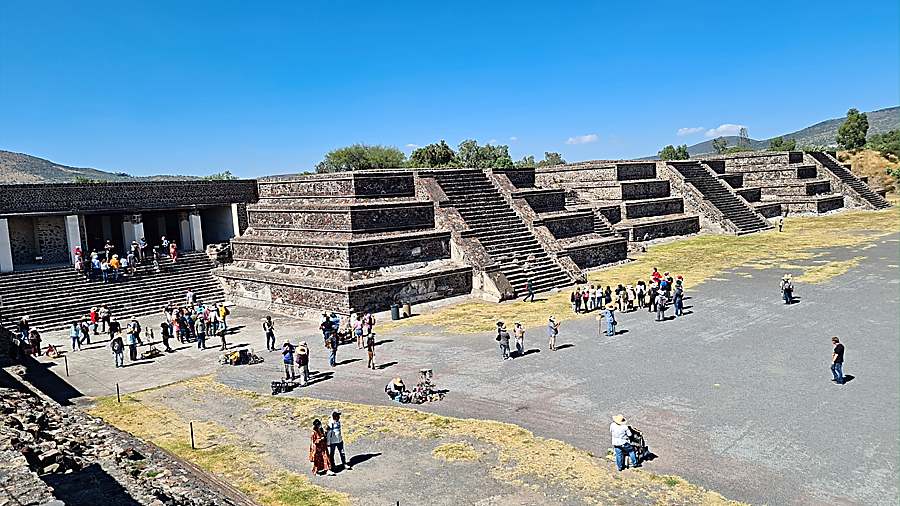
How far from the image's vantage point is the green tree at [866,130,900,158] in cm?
5903

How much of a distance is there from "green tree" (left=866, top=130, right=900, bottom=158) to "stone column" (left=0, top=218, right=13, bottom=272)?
65.1 m

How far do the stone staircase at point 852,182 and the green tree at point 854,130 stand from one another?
22014 millimetres

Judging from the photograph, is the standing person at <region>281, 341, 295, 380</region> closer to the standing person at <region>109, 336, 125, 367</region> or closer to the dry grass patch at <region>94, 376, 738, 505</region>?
the dry grass patch at <region>94, 376, 738, 505</region>

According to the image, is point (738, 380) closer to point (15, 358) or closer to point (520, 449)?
point (520, 449)

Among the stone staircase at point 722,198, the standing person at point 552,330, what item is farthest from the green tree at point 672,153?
the standing person at point 552,330

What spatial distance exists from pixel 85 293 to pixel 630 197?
24103 millimetres

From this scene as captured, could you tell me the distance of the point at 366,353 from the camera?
600 inches

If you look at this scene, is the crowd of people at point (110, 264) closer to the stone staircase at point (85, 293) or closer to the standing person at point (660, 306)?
the stone staircase at point (85, 293)

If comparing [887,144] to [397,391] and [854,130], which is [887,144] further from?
[397,391]

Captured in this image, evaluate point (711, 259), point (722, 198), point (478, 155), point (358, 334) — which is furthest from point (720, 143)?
point (358, 334)

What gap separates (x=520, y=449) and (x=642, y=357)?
5234 mm

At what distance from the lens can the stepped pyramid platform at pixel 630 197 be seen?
103 ft

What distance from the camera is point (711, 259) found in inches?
1017

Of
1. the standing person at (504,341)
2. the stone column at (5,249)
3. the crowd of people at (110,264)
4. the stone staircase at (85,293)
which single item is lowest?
the standing person at (504,341)
